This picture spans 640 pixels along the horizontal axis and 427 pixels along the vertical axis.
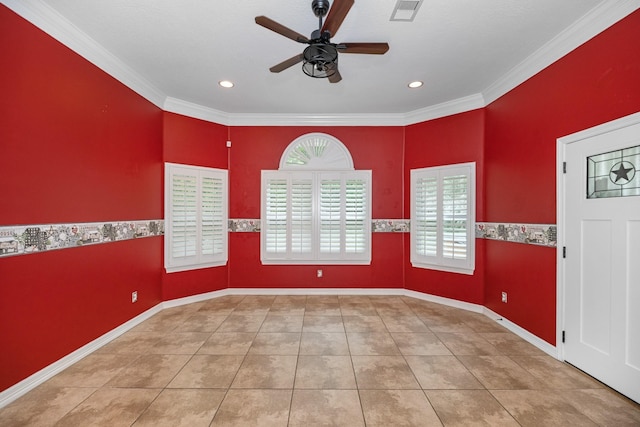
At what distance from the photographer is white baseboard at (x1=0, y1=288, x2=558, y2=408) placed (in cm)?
217

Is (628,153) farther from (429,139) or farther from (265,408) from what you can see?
(265,408)

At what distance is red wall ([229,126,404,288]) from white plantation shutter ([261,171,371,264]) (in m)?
0.16

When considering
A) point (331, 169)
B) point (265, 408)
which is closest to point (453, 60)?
point (331, 169)

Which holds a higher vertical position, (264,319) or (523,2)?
(523,2)

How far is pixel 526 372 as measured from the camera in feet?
7.92

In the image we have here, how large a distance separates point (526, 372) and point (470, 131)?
303cm

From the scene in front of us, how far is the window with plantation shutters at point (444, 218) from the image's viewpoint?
393 cm

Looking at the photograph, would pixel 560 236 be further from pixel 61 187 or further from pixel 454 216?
pixel 61 187

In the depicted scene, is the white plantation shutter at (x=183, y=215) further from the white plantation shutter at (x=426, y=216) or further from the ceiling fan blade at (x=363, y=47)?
the white plantation shutter at (x=426, y=216)

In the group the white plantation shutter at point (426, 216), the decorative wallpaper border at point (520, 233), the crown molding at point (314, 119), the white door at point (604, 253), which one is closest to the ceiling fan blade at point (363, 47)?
the white door at point (604, 253)

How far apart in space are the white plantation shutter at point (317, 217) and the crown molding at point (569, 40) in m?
2.21

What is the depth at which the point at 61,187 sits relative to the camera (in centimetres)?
245

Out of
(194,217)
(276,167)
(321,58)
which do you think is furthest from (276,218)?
(321,58)

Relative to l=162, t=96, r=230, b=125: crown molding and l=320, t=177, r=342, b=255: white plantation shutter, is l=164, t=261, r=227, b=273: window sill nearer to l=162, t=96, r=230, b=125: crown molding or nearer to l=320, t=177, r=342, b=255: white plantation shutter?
l=320, t=177, r=342, b=255: white plantation shutter
